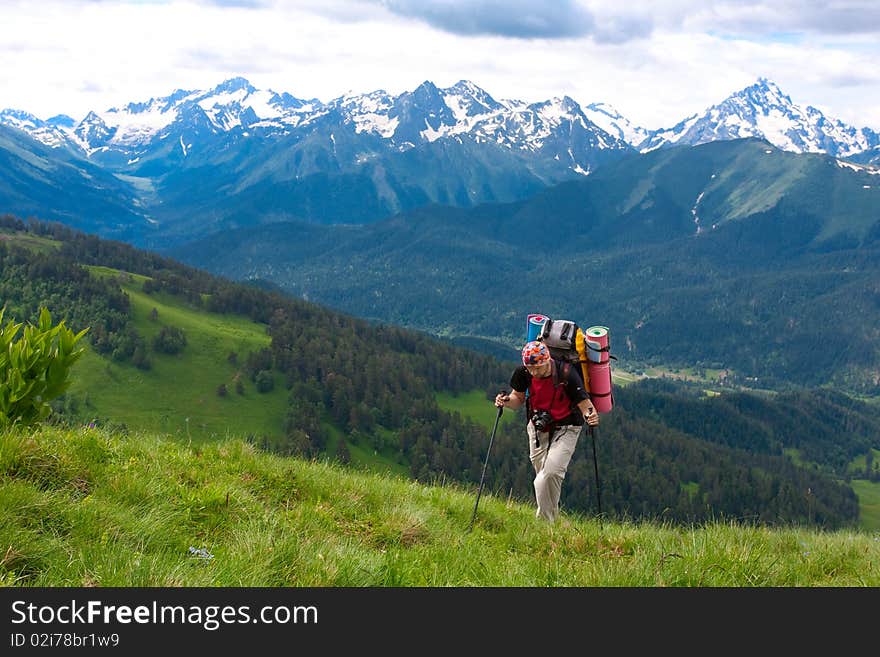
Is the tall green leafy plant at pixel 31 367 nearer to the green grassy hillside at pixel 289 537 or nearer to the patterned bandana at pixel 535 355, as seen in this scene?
the green grassy hillside at pixel 289 537

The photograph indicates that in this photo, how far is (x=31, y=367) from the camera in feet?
31.4

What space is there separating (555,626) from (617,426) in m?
188

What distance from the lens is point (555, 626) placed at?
19.3 ft

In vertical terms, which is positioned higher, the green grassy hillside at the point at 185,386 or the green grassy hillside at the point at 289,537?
the green grassy hillside at the point at 289,537

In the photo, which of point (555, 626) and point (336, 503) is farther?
point (336, 503)

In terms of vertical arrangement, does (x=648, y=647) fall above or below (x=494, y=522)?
above


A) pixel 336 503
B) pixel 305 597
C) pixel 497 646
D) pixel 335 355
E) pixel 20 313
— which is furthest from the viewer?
pixel 335 355

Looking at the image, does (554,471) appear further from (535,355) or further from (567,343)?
(567,343)

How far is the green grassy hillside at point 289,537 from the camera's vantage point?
6738 mm

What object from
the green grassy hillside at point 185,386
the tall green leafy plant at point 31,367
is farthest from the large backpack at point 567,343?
the green grassy hillside at point 185,386

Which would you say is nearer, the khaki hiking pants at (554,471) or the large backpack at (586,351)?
the khaki hiking pants at (554,471)

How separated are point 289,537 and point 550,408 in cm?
601

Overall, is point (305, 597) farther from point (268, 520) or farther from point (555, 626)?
point (268, 520)

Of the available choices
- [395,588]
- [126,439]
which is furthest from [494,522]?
[126,439]
